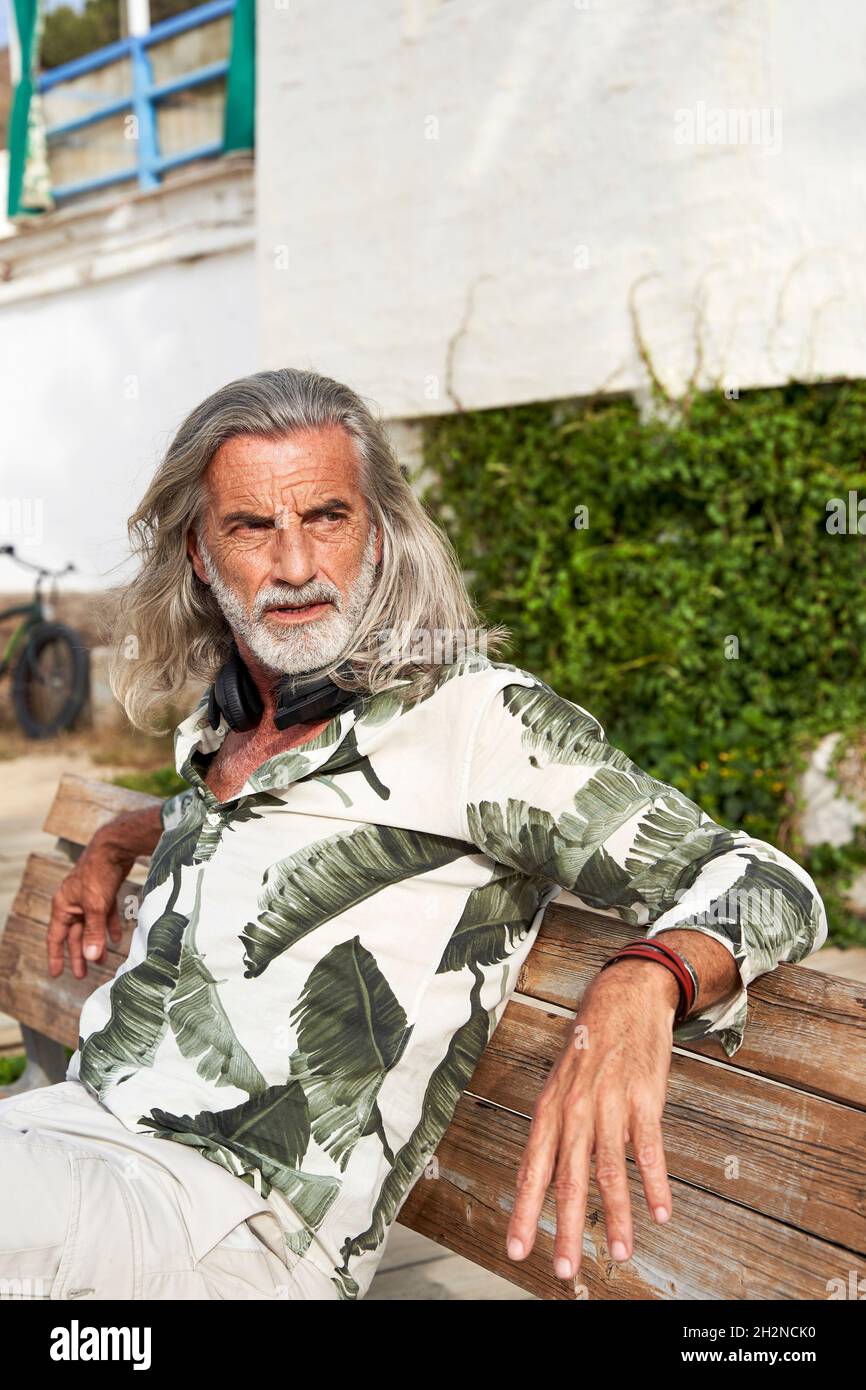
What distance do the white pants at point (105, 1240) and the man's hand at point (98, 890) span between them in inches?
38.0

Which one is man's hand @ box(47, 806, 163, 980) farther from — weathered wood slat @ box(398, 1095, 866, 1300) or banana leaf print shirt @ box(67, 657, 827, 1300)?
weathered wood slat @ box(398, 1095, 866, 1300)

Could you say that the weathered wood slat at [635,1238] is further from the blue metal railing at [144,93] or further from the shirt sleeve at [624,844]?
the blue metal railing at [144,93]

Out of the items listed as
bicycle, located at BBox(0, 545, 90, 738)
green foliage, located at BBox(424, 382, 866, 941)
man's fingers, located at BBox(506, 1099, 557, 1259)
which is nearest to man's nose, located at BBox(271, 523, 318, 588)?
man's fingers, located at BBox(506, 1099, 557, 1259)

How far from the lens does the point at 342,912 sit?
202cm

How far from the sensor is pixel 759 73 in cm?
565

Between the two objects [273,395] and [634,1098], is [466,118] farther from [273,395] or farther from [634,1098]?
[634,1098]

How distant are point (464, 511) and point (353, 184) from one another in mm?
1741

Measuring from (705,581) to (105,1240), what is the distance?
14.8ft

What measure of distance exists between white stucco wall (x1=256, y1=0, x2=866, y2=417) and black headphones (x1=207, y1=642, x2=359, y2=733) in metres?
3.20

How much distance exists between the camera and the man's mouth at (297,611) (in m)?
2.32

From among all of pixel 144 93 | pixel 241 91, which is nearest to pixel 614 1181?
pixel 241 91

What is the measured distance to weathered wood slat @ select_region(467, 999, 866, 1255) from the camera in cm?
163

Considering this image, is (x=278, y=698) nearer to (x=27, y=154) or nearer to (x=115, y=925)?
(x=115, y=925)

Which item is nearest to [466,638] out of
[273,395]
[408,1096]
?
[273,395]
